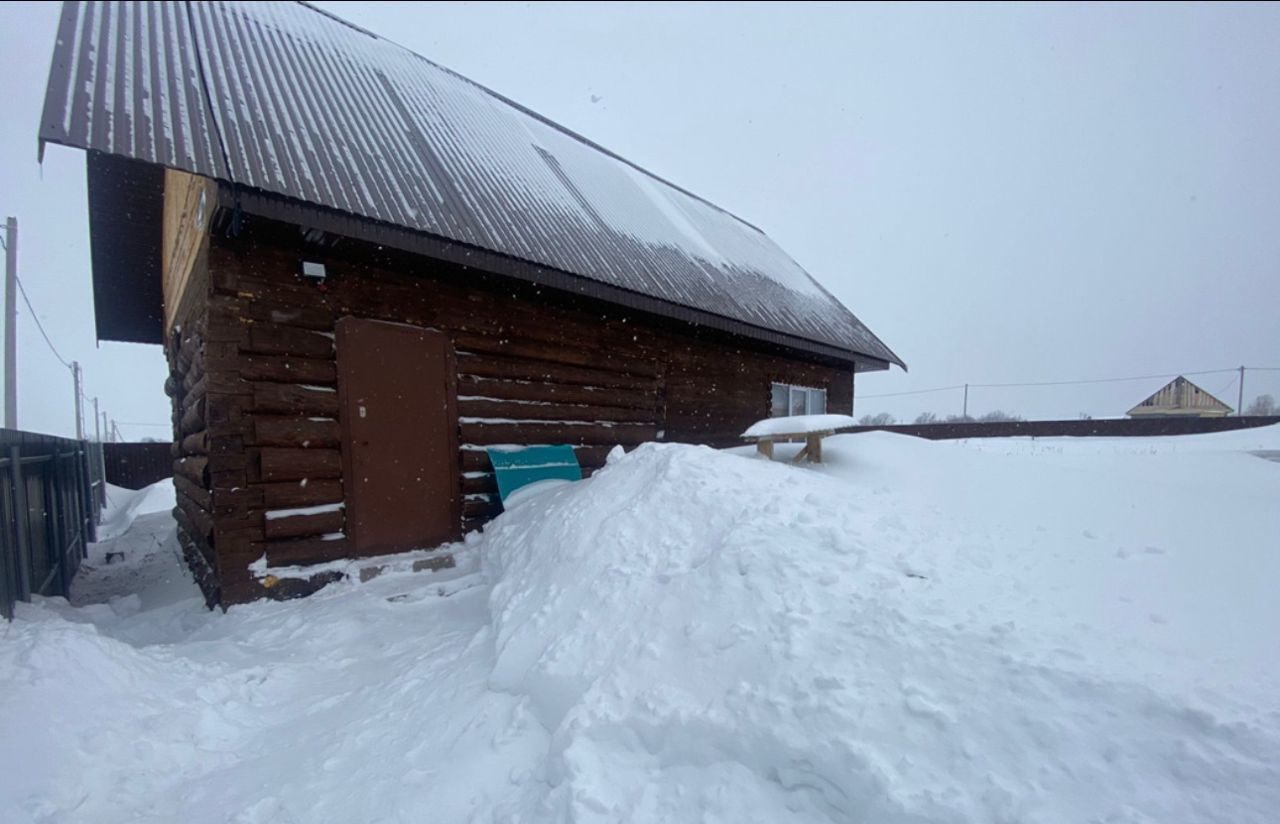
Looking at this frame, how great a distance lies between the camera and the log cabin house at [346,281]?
4215 mm

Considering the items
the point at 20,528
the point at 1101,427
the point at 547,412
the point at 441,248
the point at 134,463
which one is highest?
the point at 441,248

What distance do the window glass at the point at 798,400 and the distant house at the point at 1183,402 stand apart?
110 ft

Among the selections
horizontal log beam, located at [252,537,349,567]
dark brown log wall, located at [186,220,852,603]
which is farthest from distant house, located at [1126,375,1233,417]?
horizontal log beam, located at [252,537,349,567]

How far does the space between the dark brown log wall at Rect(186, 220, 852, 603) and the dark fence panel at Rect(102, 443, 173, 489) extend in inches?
511

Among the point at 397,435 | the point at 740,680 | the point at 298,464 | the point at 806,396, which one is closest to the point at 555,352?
the point at 397,435

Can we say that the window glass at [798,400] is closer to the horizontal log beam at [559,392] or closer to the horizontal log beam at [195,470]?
the horizontal log beam at [559,392]

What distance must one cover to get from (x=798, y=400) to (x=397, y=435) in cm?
806

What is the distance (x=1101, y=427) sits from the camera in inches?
765

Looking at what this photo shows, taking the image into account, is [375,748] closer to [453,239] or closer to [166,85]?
[453,239]

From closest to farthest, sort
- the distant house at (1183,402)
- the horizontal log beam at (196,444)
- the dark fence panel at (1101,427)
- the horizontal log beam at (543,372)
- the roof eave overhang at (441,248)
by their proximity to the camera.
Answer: the roof eave overhang at (441,248)
the horizontal log beam at (196,444)
the horizontal log beam at (543,372)
the dark fence panel at (1101,427)
the distant house at (1183,402)

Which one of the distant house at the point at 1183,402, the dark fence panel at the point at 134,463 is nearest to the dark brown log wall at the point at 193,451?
the dark fence panel at the point at 134,463

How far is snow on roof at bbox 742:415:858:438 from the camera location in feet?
17.1

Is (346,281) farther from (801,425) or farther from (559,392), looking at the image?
(801,425)

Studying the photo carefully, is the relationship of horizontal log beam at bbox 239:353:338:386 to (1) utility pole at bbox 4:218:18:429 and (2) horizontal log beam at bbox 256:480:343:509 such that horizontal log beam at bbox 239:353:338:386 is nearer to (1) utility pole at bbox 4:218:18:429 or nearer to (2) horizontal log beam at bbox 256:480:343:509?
(2) horizontal log beam at bbox 256:480:343:509
